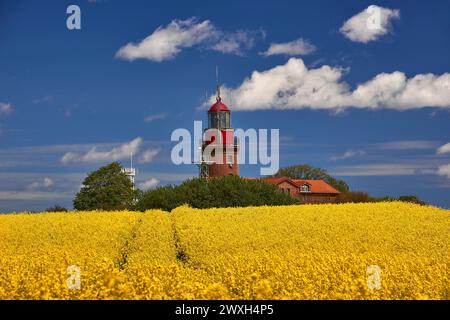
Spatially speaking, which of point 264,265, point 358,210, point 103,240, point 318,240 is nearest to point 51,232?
point 103,240

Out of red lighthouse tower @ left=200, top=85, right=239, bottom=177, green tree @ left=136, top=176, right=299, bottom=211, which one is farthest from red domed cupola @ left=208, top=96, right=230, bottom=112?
green tree @ left=136, top=176, right=299, bottom=211

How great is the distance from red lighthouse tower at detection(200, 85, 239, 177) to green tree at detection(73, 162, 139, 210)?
534 inches

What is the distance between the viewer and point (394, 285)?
12.5m

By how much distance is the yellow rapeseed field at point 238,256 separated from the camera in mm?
10422

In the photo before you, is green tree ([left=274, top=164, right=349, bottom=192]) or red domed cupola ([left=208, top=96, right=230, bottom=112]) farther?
green tree ([left=274, top=164, right=349, bottom=192])

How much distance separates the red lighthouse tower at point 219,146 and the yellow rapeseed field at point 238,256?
42716mm

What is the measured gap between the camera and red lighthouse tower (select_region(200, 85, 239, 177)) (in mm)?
79625

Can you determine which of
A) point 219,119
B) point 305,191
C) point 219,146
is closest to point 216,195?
point 219,146

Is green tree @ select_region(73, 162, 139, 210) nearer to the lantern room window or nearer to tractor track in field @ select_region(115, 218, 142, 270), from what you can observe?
the lantern room window

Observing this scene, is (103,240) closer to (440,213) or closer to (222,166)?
(440,213)

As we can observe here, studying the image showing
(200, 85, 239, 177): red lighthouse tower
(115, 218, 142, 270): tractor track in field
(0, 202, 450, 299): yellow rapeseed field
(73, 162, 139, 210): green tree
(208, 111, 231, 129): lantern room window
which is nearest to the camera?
(0, 202, 450, 299): yellow rapeseed field

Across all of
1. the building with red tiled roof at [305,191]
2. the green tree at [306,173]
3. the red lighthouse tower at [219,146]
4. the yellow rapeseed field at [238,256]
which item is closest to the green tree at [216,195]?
the yellow rapeseed field at [238,256]
